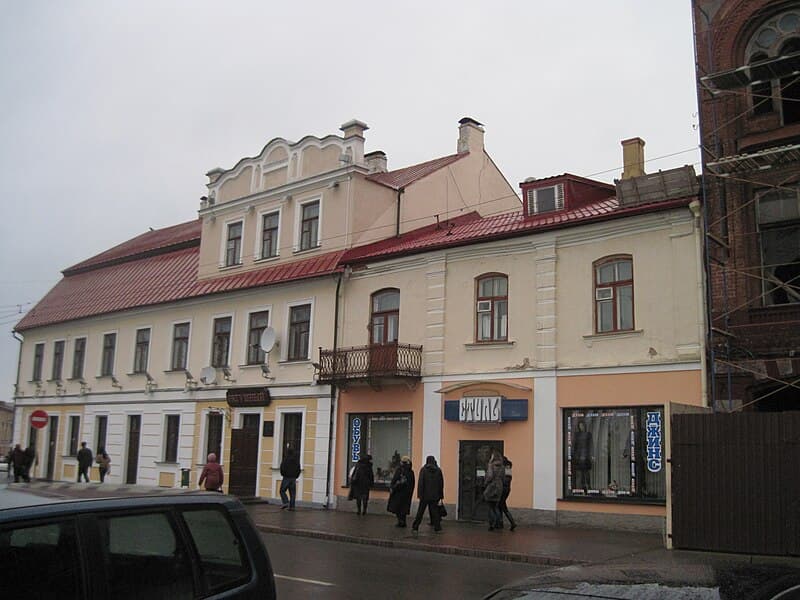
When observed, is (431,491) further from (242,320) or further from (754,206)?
(242,320)

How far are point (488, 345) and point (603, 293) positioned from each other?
132 inches

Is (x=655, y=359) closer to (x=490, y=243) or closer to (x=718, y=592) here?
(x=490, y=243)

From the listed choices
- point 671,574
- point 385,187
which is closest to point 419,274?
point 385,187

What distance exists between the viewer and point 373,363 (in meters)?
22.7

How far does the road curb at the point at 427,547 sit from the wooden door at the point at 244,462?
280 inches

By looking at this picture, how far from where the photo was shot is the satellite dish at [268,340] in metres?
26.3

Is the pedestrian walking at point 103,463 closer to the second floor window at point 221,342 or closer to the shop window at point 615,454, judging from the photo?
the second floor window at point 221,342

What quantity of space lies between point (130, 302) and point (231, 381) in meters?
7.88

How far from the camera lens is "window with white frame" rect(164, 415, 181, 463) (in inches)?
1180

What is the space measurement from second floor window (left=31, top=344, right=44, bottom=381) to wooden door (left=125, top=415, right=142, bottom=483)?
8425 millimetres

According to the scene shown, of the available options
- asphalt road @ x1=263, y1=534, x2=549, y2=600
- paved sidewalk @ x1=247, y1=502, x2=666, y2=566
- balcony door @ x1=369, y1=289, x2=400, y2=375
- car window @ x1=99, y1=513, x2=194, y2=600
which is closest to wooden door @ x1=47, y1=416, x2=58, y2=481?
paved sidewalk @ x1=247, y1=502, x2=666, y2=566

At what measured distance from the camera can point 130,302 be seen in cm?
3325

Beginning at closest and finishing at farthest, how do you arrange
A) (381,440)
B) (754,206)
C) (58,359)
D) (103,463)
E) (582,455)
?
(754,206) → (582,455) → (381,440) → (103,463) → (58,359)

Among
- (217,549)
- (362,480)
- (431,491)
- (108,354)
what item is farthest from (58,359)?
(217,549)
